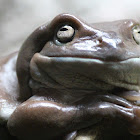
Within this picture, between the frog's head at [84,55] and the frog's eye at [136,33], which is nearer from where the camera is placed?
the frog's head at [84,55]

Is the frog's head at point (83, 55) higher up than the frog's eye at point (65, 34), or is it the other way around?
the frog's eye at point (65, 34)

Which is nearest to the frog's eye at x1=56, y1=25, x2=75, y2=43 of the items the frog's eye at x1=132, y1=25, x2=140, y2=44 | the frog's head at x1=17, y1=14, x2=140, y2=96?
the frog's head at x1=17, y1=14, x2=140, y2=96

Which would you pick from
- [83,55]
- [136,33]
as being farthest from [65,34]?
[136,33]

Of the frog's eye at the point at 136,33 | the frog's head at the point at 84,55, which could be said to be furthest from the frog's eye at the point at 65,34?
the frog's eye at the point at 136,33

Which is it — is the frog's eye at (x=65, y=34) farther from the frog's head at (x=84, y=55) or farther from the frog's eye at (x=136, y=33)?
the frog's eye at (x=136, y=33)

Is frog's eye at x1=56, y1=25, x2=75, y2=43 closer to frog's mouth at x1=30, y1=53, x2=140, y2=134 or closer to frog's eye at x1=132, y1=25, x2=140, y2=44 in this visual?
frog's mouth at x1=30, y1=53, x2=140, y2=134

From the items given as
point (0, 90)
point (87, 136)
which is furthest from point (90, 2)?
point (87, 136)

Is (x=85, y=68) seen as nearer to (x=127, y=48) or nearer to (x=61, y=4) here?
(x=127, y=48)
